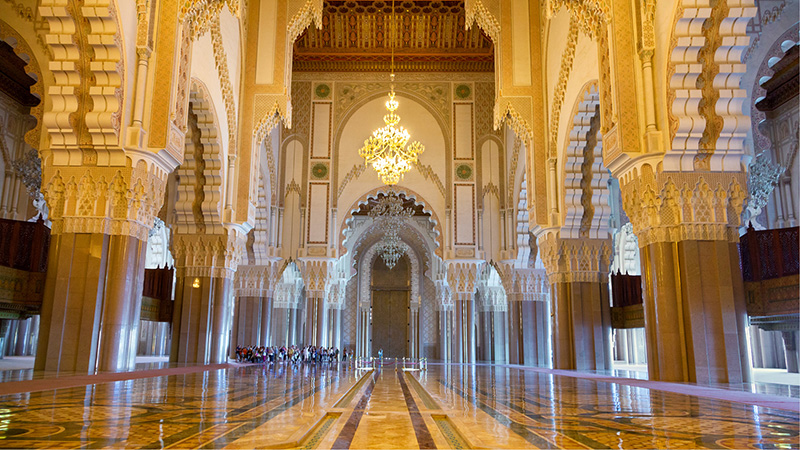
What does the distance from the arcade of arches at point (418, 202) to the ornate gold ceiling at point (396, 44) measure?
0.06 m

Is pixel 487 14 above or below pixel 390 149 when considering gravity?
above

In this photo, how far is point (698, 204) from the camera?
6629 millimetres

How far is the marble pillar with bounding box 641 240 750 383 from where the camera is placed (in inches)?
247

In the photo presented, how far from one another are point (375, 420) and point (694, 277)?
4.99 metres

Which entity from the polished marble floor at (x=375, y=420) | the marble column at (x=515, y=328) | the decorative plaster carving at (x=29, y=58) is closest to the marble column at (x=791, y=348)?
the marble column at (x=515, y=328)

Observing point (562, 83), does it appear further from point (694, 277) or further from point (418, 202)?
point (418, 202)

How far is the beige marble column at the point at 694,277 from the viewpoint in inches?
248

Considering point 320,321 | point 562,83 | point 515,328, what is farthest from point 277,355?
point 562,83

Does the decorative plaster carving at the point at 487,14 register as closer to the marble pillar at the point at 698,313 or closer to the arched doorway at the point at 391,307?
the marble pillar at the point at 698,313

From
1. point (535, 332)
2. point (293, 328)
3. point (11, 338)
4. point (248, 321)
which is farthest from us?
point (293, 328)

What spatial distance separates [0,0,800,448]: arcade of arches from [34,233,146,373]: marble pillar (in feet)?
0.11

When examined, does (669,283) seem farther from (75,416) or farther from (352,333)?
(352,333)

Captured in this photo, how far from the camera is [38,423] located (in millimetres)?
2547

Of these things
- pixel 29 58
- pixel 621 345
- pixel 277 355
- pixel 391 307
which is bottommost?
pixel 277 355
